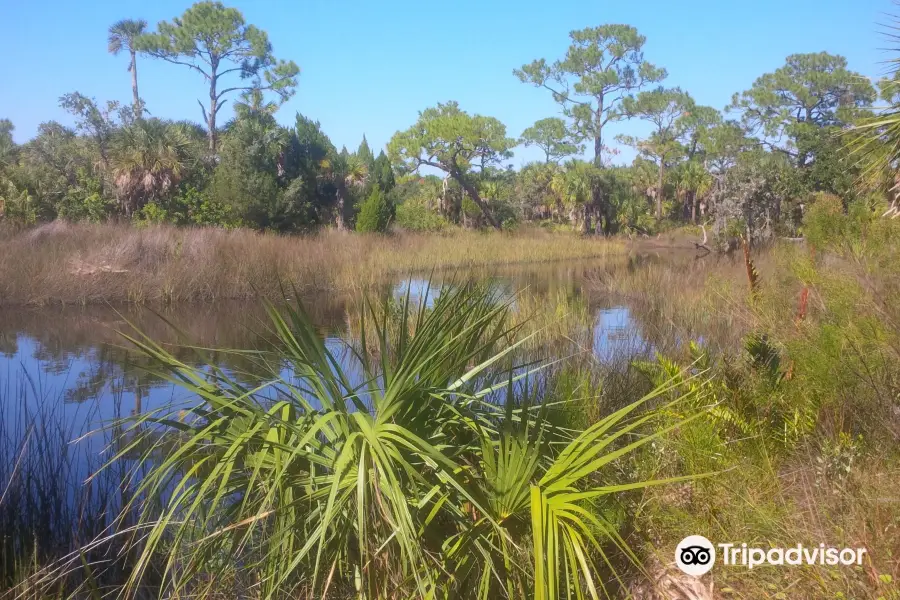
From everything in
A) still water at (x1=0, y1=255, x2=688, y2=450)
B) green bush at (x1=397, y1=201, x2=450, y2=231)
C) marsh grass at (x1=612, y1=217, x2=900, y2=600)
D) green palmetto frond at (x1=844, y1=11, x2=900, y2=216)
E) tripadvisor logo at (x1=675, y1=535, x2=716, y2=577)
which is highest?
green palmetto frond at (x1=844, y1=11, x2=900, y2=216)

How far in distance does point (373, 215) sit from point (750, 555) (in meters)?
25.8

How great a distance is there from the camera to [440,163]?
4081 centimetres

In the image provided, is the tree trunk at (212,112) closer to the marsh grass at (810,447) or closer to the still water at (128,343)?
the still water at (128,343)

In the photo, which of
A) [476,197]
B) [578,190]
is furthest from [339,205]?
[578,190]

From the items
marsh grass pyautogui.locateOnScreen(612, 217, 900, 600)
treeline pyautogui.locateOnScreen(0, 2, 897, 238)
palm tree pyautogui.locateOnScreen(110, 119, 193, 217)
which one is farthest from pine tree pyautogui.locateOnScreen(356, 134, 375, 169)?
marsh grass pyautogui.locateOnScreen(612, 217, 900, 600)

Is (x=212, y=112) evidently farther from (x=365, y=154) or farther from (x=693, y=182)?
(x=693, y=182)

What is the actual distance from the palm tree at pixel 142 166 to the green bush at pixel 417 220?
10649mm

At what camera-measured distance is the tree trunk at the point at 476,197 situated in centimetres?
3962

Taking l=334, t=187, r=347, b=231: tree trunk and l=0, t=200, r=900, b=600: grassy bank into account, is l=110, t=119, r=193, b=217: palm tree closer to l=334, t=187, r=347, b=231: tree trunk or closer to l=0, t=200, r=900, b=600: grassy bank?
l=334, t=187, r=347, b=231: tree trunk

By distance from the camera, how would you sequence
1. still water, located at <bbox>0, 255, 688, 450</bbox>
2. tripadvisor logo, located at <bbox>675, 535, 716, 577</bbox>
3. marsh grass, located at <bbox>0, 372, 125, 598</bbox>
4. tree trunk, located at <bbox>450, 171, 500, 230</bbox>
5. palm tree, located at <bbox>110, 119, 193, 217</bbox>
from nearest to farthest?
tripadvisor logo, located at <bbox>675, 535, 716, 577</bbox>
marsh grass, located at <bbox>0, 372, 125, 598</bbox>
still water, located at <bbox>0, 255, 688, 450</bbox>
palm tree, located at <bbox>110, 119, 193, 217</bbox>
tree trunk, located at <bbox>450, 171, 500, 230</bbox>

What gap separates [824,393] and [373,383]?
3009 mm

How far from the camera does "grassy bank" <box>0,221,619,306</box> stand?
14953mm

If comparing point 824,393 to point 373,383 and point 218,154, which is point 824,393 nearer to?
point 373,383

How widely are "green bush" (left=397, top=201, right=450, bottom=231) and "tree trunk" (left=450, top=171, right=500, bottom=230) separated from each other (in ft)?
13.3
